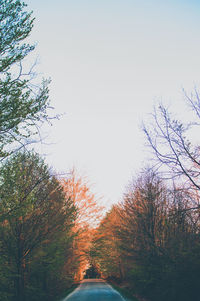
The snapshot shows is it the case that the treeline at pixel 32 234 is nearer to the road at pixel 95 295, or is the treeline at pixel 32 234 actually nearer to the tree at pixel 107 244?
the road at pixel 95 295

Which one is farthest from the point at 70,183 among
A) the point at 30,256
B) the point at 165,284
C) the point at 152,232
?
the point at 165,284

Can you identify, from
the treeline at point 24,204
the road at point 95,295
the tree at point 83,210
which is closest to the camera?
the treeline at point 24,204

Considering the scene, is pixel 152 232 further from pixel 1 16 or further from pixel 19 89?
pixel 1 16

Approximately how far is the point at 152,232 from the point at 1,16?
14.1m

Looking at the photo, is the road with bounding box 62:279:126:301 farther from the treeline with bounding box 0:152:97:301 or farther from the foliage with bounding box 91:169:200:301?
the treeline with bounding box 0:152:97:301

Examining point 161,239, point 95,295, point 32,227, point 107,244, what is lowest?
point 95,295

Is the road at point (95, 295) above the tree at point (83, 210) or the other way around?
the other way around

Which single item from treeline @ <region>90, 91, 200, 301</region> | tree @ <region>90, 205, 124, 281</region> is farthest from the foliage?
tree @ <region>90, 205, 124, 281</region>

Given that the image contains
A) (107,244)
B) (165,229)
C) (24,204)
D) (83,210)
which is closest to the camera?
(24,204)

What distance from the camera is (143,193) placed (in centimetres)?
1786

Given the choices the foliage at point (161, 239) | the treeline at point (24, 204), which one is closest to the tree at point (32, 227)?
the treeline at point (24, 204)

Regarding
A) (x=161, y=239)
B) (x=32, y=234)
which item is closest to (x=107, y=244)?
(x=161, y=239)

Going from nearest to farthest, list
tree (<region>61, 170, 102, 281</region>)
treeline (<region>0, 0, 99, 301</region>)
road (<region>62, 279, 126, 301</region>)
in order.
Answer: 1. treeline (<region>0, 0, 99, 301</region>)
2. road (<region>62, 279, 126, 301</region>)
3. tree (<region>61, 170, 102, 281</region>)

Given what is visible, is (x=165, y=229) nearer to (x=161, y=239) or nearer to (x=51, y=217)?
(x=161, y=239)
